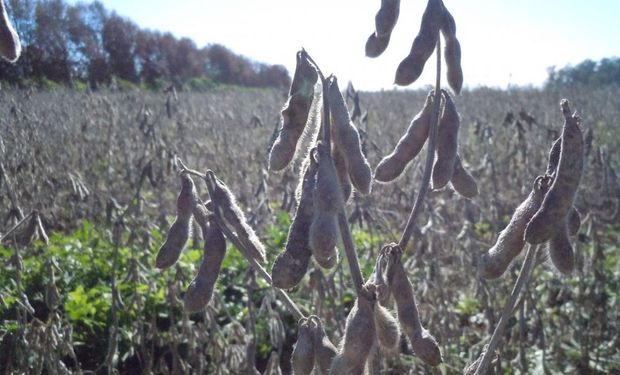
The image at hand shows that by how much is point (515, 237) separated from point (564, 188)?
0.19 m

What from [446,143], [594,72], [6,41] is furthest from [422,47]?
[594,72]

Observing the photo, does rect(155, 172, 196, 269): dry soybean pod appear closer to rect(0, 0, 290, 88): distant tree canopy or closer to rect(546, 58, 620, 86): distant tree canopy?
rect(0, 0, 290, 88): distant tree canopy

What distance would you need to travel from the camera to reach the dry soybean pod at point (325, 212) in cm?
110

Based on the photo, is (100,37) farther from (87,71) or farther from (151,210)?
(151,210)

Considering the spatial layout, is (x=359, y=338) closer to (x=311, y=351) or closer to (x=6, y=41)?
(x=311, y=351)

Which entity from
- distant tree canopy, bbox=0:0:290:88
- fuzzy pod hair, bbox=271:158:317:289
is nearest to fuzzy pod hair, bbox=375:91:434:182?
fuzzy pod hair, bbox=271:158:317:289

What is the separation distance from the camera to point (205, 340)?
9.29ft

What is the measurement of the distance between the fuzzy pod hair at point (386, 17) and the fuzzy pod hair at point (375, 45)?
0.07 feet

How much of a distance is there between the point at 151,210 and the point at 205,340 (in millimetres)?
5128

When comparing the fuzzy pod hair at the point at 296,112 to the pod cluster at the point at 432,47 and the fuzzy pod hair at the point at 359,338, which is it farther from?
the fuzzy pod hair at the point at 359,338

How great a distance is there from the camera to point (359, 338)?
1.12 meters

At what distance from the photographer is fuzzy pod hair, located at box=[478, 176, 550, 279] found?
1253 mm

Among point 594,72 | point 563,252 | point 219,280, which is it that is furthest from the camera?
point 594,72

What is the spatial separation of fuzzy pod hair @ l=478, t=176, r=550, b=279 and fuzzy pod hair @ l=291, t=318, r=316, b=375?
1.39ft
